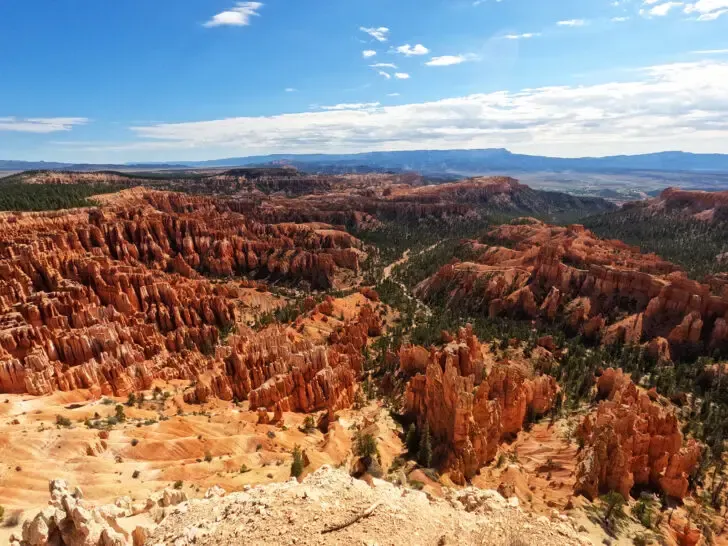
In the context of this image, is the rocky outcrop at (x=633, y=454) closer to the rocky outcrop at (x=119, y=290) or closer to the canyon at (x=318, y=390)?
the canyon at (x=318, y=390)

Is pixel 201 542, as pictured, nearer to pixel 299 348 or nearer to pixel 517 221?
pixel 299 348

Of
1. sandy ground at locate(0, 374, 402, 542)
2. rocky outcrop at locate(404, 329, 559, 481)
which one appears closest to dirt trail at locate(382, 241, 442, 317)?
rocky outcrop at locate(404, 329, 559, 481)

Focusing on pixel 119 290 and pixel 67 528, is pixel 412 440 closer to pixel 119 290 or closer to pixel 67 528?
pixel 67 528

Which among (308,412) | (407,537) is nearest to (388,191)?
Result: (308,412)

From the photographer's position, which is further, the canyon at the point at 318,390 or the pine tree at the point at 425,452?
the pine tree at the point at 425,452

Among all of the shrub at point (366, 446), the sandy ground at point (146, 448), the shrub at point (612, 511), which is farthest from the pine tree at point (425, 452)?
the shrub at point (612, 511)
